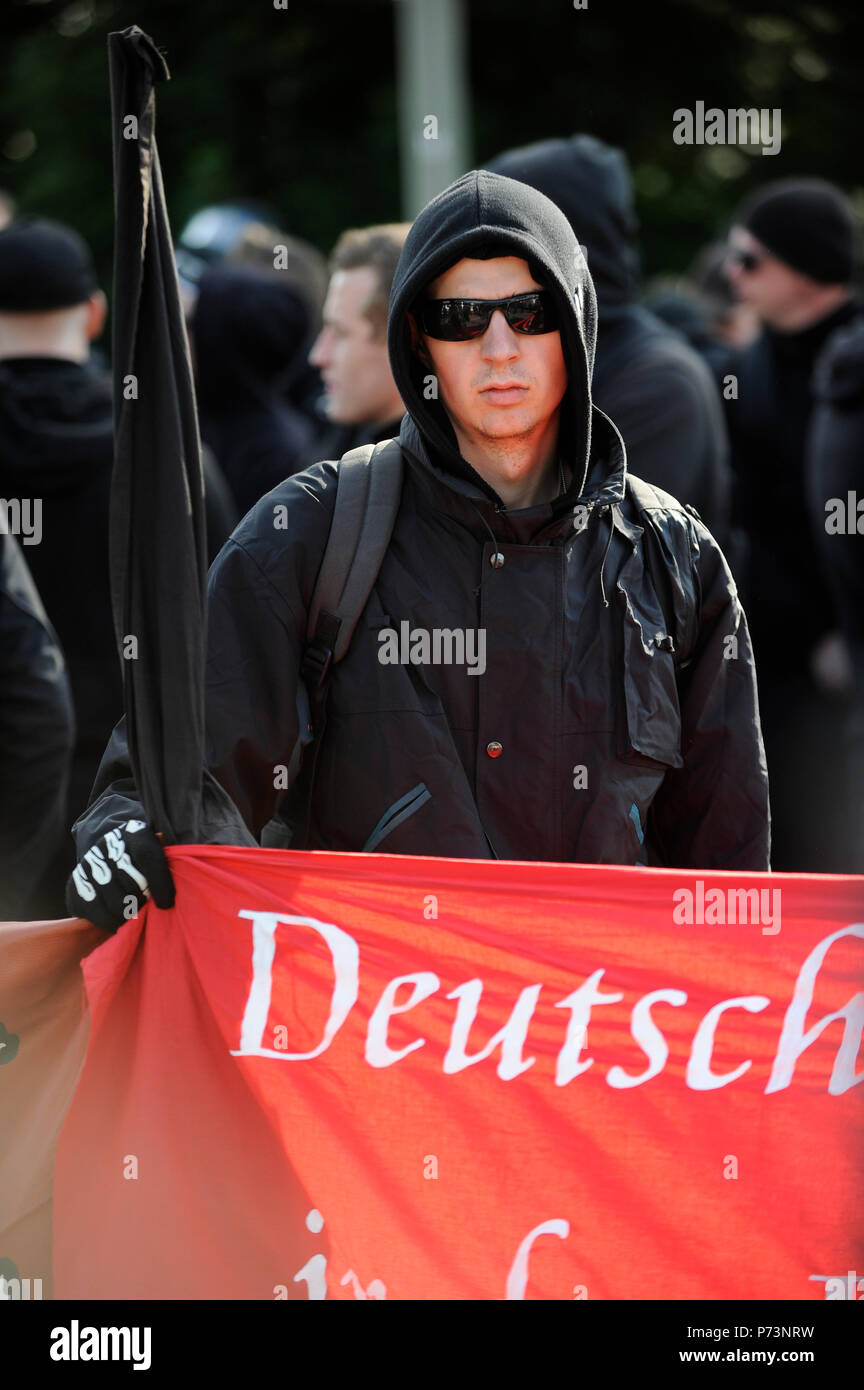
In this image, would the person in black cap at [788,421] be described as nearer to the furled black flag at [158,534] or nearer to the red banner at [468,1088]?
the red banner at [468,1088]

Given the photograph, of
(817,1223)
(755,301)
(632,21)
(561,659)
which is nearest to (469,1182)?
(817,1223)

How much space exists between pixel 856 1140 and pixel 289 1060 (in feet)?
3.00

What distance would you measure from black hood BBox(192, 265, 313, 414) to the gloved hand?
391cm

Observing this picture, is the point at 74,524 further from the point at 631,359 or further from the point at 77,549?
the point at 631,359

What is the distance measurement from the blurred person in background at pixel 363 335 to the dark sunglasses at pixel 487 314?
1.69 meters

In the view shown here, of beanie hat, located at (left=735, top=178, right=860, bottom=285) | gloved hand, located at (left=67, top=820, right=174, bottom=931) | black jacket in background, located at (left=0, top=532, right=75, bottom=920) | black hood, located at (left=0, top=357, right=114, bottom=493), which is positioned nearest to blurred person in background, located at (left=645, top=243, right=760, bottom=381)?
beanie hat, located at (left=735, top=178, right=860, bottom=285)

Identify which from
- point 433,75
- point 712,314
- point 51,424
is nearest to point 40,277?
point 51,424

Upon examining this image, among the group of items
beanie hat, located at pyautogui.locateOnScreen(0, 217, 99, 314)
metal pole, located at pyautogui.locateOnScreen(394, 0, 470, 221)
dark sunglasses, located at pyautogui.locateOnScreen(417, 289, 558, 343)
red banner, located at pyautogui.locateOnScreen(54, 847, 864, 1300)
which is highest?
metal pole, located at pyautogui.locateOnScreen(394, 0, 470, 221)

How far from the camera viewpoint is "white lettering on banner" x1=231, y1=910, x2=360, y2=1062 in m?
3.00

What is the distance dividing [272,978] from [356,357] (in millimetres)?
2451

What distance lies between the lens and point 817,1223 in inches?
118

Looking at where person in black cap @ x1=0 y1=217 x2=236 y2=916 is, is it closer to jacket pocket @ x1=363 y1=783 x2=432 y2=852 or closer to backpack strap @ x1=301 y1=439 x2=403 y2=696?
backpack strap @ x1=301 y1=439 x2=403 y2=696

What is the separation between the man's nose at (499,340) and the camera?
3.21m

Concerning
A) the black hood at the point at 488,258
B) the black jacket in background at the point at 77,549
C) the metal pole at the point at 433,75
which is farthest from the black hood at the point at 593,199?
the metal pole at the point at 433,75
